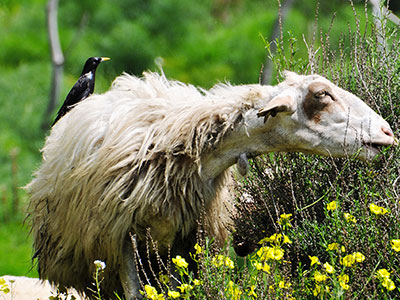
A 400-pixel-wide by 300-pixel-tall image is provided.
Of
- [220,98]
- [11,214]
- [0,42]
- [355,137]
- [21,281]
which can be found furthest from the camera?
[0,42]

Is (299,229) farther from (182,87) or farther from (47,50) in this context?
(47,50)

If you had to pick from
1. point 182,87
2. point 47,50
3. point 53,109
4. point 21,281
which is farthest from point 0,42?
point 182,87

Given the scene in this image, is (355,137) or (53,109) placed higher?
(355,137)

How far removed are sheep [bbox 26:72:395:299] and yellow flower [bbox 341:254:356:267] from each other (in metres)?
0.74

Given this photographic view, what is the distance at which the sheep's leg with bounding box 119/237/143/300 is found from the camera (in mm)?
4289

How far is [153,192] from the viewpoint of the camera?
164 inches

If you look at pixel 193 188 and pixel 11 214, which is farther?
pixel 11 214

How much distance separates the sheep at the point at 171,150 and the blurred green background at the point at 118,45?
667 centimetres

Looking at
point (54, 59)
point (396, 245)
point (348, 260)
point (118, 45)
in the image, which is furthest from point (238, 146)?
point (118, 45)

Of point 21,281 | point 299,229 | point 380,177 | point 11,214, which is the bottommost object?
point 11,214

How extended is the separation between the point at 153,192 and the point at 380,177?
1.22 m

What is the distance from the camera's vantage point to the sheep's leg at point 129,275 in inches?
169

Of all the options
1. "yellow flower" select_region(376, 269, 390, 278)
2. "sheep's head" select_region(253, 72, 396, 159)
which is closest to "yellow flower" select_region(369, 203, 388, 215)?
"yellow flower" select_region(376, 269, 390, 278)

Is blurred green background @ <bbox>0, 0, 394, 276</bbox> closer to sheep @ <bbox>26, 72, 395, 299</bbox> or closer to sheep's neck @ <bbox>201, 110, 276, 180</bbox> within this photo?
sheep @ <bbox>26, 72, 395, 299</bbox>
